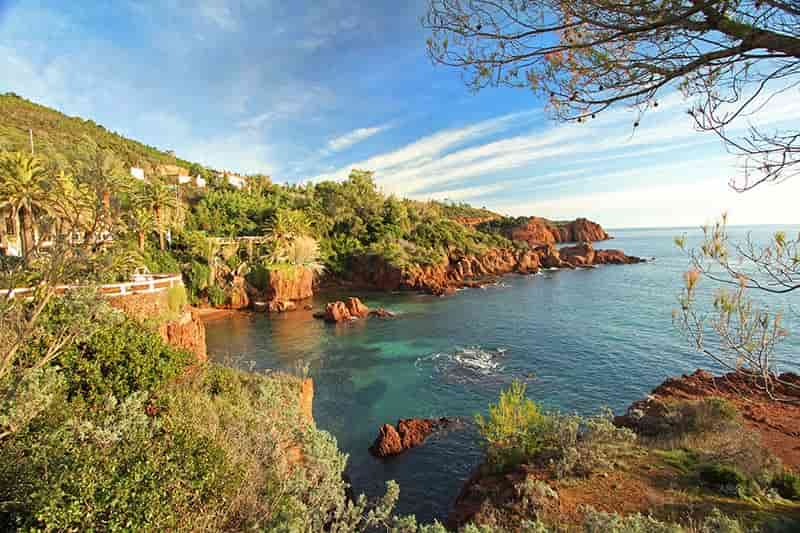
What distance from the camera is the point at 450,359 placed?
17781mm

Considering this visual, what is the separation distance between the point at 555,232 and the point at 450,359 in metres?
93.5

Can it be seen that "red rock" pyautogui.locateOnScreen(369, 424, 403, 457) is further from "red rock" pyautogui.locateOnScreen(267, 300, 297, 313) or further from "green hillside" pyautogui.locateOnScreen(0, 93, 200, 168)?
"green hillside" pyautogui.locateOnScreen(0, 93, 200, 168)

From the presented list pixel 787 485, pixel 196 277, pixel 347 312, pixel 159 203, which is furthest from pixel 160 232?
pixel 787 485

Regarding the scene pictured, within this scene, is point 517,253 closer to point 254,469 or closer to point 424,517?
point 424,517

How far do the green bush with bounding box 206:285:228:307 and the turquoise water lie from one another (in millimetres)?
3753

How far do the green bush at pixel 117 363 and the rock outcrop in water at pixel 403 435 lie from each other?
585cm

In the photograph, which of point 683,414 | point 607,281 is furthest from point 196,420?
point 607,281

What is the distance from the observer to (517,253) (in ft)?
167

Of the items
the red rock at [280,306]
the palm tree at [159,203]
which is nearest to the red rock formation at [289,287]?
the red rock at [280,306]

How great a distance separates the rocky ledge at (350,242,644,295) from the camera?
37.2 m

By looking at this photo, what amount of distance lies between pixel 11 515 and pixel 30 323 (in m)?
1.87

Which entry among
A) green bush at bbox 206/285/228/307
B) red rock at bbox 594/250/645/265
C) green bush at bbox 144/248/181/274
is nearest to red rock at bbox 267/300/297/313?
green bush at bbox 206/285/228/307

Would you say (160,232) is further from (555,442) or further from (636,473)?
(636,473)

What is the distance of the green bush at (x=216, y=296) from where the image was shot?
28575 mm
